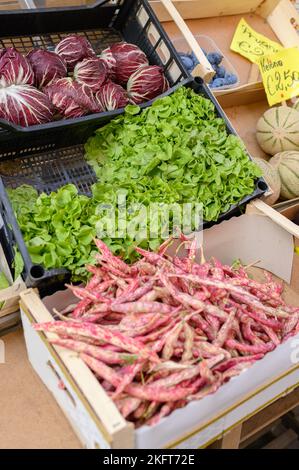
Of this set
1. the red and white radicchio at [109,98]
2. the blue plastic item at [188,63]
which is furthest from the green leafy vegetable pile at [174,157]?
the blue plastic item at [188,63]

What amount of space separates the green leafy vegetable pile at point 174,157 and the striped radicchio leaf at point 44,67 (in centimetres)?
36

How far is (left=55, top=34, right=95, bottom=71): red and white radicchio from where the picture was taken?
8.15 feet

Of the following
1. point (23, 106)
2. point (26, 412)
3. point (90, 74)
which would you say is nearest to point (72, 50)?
point (90, 74)

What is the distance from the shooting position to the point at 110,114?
2.31 m

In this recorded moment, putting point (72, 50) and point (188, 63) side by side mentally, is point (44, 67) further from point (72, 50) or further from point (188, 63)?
point (188, 63)

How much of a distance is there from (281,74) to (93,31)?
4.03ft

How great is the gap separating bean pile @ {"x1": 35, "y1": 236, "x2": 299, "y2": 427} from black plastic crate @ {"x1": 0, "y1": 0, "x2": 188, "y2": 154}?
2.47 ft

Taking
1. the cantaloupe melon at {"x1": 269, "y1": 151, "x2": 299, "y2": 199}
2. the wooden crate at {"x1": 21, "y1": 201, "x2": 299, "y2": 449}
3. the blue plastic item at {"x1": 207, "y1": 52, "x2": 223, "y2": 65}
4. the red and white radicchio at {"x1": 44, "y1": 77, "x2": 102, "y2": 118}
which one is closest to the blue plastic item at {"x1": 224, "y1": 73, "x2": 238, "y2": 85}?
the blue plastic item at {"x1": 207, "y1": 52, "x2": 223, "y2": 65}

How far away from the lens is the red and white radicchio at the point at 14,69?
2.22 m

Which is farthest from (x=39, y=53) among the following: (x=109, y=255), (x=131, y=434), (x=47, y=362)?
(x=131, y=434)

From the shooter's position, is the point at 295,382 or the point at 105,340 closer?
the point at 105,340

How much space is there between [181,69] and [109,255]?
1269mm

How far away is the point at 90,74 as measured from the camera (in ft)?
7.94

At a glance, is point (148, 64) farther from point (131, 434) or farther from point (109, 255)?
point (131, 434)
